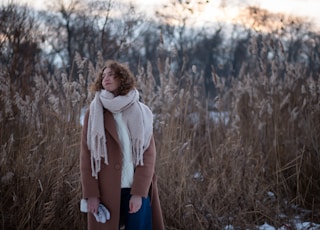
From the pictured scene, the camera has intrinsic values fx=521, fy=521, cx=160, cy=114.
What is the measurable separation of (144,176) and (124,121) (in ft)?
1.25

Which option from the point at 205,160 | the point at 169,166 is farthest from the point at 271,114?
the point at 169,166

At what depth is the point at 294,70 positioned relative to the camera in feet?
20.4

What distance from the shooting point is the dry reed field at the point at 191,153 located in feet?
14.8

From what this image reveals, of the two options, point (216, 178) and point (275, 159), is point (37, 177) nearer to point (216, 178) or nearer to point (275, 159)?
point (216, 178)

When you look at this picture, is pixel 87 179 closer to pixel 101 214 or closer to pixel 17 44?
pixel 101 214

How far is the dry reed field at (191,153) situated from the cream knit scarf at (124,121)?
1185 millimetres

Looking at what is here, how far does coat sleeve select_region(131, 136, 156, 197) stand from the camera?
10.9 feet

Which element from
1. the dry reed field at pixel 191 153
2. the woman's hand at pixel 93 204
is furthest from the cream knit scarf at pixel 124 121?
the dry reed field at pixel 191 153

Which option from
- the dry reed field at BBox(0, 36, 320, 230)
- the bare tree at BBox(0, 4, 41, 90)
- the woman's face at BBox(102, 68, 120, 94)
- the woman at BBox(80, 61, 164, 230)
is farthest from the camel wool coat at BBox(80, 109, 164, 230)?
the bare tree at BBox(0, 4, 41, 90)

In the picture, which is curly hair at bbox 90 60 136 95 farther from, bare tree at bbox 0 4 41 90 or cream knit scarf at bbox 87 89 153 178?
bare tree at bbox 0 4 41 90

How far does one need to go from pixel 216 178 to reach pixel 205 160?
1.52 feet

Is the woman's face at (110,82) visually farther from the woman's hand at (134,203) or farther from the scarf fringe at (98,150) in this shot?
the woman's hand at (134,203)

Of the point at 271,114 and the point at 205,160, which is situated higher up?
the point at 271,114

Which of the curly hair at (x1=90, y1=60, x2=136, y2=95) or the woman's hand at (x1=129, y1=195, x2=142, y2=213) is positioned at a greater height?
the curly hair at (x1=90, y1=60, x2=136, y2=95)
